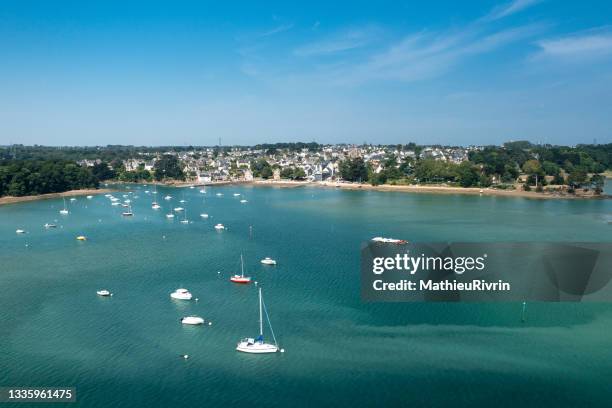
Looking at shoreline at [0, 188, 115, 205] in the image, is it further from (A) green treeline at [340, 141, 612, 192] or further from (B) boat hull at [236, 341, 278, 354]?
(B) boat hull at [236, 341, 278, 354]

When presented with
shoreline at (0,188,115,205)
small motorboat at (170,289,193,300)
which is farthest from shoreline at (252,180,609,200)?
small motorboat at (170,289,193,300)

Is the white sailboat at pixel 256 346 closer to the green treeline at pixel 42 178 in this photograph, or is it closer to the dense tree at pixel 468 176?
the green treeline at pixel 42 178

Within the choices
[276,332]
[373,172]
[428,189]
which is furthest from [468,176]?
[276,332]

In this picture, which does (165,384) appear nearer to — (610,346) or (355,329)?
(355,329)

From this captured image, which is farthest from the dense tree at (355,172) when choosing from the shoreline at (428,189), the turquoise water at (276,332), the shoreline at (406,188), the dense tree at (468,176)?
the turquoise water at (276,332)

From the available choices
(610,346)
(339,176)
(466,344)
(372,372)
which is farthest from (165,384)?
(339,176)

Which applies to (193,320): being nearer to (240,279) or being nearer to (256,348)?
(256,348)
